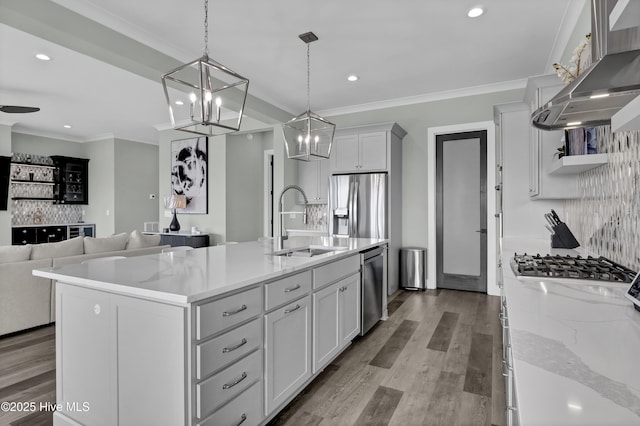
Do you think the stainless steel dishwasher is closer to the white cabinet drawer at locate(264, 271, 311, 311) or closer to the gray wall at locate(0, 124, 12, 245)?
the white cabinet drawer at locate(264, 271, 311, 311)

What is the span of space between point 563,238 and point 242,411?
264cm

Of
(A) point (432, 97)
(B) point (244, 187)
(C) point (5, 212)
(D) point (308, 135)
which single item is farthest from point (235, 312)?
(C) point (5, 212)

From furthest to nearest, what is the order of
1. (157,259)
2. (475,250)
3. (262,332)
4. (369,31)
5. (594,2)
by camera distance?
1. (475,250)
2. (369,31)
3. (157,259)
4. (262,332)
5. (594,2)

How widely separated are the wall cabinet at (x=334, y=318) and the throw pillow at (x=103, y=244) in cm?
295

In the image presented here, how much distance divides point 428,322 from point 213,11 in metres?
3.61

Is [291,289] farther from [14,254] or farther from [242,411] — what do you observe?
[14,254]

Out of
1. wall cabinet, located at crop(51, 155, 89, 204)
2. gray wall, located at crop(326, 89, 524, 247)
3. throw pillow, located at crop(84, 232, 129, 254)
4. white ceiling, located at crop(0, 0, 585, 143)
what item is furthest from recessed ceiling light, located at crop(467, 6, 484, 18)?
wall cabinet, located at crop(51, 155, 89, 204)

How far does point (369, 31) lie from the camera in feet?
10.8

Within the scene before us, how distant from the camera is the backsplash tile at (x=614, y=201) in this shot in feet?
5.46

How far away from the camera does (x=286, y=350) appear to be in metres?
2.00

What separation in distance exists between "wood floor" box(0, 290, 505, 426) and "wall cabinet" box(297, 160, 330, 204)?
2574 mm

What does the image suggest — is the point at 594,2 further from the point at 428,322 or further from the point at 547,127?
the point at 428,322

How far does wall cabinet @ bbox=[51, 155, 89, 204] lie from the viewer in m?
8.09

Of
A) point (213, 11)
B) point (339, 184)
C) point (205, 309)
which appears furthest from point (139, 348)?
point (339, 184)
